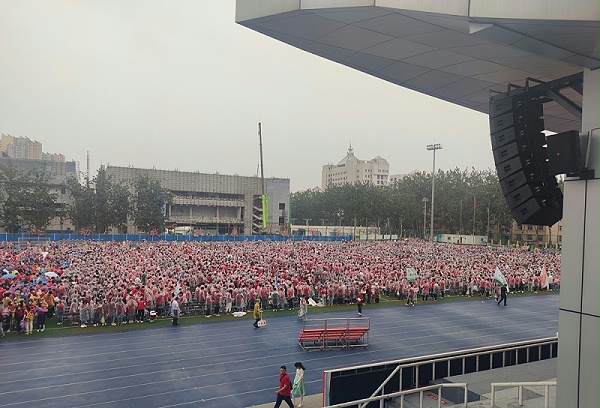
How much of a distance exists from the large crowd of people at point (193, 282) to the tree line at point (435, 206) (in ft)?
164

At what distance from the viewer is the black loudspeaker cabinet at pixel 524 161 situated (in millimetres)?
7355

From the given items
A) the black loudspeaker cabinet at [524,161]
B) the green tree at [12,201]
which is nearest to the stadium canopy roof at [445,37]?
the black loudspeaker cabinet at [524,161]

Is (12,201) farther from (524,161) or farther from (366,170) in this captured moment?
(366,170)

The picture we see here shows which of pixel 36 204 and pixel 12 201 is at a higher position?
pixel 12 201

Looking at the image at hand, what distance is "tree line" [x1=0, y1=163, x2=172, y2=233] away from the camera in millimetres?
60594

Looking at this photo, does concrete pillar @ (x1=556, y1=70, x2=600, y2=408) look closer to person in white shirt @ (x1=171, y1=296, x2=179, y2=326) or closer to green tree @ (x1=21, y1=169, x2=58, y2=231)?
person in white shirt @ (x1=171, y1=296, x2=179, y2=326)

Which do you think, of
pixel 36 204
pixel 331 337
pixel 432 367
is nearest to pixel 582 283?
pixel 432 367

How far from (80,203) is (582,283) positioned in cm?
6862

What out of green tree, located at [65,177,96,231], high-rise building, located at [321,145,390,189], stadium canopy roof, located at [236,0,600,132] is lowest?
green tree, located at [65,177,96,231]

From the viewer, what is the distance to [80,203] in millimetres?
65688

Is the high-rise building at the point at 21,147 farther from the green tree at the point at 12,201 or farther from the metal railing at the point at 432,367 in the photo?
the metal railing at the point at 432,367

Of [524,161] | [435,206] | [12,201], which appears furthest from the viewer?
[435,206]

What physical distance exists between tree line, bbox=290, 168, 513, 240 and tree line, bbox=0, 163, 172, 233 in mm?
35484

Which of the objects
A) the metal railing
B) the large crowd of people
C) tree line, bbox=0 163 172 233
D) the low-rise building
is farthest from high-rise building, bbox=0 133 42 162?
the metal railing
